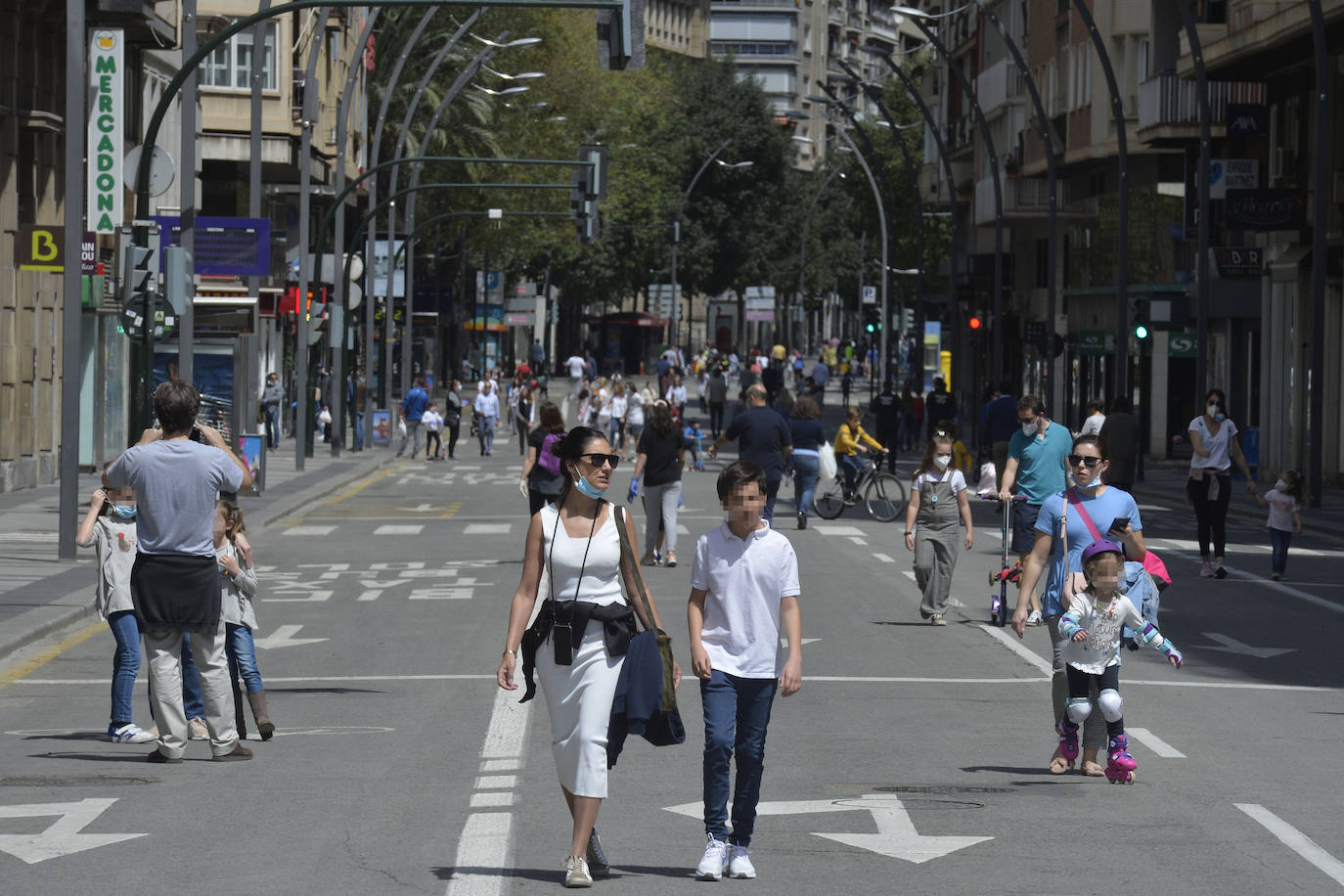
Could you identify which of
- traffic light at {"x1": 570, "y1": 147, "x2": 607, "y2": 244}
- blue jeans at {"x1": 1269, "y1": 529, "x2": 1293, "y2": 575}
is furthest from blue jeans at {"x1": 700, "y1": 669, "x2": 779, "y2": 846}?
traffic light at {"x1": 570, "y1": 147, "x2": 607, "y2": 244}

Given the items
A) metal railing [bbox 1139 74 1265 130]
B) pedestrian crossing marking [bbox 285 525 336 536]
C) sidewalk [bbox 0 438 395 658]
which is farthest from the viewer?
metal railing [bbox 1139 74 1265 130]

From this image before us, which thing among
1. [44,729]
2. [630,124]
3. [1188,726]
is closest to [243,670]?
[44,729]

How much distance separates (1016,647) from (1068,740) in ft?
18.1

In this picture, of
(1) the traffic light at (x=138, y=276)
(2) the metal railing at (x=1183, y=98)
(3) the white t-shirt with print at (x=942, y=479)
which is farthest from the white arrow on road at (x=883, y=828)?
(2) the metal railing at (x=1183, y=98)

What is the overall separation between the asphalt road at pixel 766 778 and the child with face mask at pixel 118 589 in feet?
0.64

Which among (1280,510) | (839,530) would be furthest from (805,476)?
(1280,510)

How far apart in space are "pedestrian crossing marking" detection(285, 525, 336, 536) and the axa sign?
14.5 feet

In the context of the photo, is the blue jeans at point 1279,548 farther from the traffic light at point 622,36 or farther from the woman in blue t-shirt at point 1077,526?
the woman in blue t-shirt at point 1077,526

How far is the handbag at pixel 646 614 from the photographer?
8.10 m

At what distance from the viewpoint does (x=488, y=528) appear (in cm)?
2919

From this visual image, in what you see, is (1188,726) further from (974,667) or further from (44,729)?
(44,729)

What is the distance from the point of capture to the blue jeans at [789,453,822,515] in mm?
27780

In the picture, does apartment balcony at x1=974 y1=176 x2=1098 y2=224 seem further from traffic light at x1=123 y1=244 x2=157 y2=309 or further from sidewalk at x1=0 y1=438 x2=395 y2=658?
traffic light at x1=123 y1=244 x2=157 y2=309

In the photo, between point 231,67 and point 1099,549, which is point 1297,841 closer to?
point 1099,549
